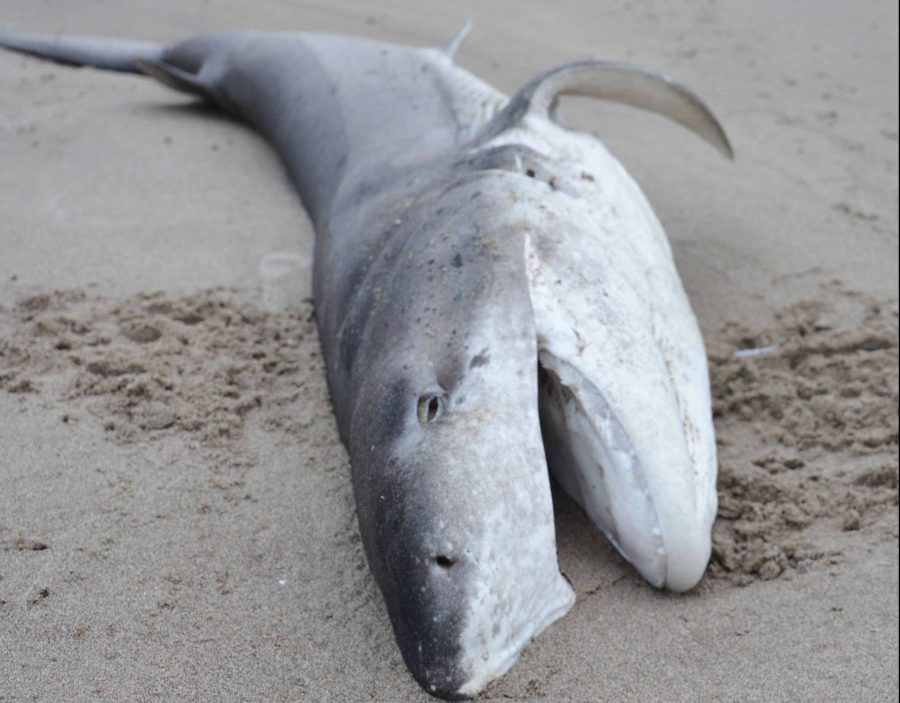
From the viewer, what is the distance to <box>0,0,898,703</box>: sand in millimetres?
2121

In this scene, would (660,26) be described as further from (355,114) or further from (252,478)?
(252,478)

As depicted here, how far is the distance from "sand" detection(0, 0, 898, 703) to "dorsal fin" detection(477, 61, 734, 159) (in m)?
0.45

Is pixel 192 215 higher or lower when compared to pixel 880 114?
lower

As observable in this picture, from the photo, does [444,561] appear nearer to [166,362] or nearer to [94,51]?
[166,362]

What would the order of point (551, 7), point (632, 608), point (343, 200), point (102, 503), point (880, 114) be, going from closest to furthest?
point (632, 608), point (102, 503), point (343, 200), point (880, 114), point (551, 7)

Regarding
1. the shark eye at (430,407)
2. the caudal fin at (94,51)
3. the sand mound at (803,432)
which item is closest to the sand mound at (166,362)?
the shark eye at (430,407)

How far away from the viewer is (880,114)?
5133 millimetres

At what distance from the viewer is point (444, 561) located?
74.8 inches

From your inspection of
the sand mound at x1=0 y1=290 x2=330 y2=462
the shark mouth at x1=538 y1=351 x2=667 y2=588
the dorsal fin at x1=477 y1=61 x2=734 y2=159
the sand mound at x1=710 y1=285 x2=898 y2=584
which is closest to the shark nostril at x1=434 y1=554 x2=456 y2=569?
the shark mouth at x1=538 y1=351 x2=667 y2=588

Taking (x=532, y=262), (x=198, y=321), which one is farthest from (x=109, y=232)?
(x=532, y=262)

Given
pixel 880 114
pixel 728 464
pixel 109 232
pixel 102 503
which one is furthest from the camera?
pixel 880 114

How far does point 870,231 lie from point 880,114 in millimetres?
1384

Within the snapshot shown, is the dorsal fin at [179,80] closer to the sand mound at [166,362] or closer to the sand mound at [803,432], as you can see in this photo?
the sand mound at [166,362]

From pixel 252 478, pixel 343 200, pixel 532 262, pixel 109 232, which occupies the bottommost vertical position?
pixel 109 232
